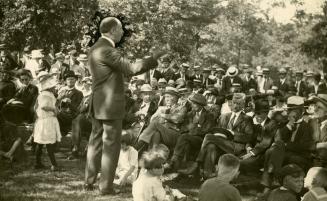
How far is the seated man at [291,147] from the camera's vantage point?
7309 millimetres

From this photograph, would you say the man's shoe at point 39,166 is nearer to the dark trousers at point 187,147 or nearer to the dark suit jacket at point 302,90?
the dark trousers at point 187,147

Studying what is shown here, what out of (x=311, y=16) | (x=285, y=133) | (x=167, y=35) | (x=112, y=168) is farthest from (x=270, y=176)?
(x=167, y=35)

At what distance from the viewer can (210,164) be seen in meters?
7.77

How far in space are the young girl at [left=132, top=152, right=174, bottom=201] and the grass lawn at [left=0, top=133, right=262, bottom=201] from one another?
2.65 feet

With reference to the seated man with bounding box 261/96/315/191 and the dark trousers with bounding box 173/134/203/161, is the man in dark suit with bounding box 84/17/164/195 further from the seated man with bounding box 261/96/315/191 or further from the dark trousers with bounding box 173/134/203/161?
the seated man with bounding box 261/96/315/191

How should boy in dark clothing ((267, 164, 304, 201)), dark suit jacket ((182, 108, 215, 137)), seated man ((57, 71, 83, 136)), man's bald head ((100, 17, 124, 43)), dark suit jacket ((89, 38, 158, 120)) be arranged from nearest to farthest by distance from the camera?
boy in dark clothing ((267, 164, 304, 201)) → dark suit jacket ((89, 38, 158, 120)) → man's bald head ((100, 17, 124, 43)) → dark suit jacket ((182, 108, 215, 137)) → seated man ((57, 71, 83, 136))

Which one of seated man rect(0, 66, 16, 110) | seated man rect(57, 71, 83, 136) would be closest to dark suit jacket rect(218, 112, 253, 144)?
seated man rect(57, 71, 83, 136)

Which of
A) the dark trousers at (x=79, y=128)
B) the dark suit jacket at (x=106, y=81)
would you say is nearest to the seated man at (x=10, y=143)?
the dark trousers at (x=79, y=128)

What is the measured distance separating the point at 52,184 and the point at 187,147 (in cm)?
219

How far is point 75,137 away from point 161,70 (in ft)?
18.0

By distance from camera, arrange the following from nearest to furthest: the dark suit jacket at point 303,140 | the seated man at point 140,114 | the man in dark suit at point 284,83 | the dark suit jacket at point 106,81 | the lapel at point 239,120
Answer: the dark suit jacket at point 106,81
the dark suit jacket at point 303,140
the lapel at point 239,120
the seated man at point 140,114
the man in dark suit at point 284,83

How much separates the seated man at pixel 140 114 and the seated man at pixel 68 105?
1.21 metres

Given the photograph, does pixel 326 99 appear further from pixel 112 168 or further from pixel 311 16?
pixel 311 16

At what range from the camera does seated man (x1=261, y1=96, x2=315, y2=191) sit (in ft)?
24.0
